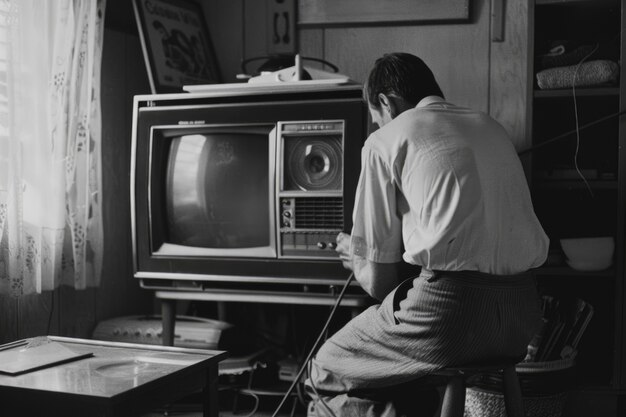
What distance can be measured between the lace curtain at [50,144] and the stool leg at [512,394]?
1.42 meters

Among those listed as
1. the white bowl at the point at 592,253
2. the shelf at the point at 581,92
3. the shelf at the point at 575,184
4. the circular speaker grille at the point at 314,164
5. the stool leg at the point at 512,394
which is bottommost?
the stool leg at the point at 512,394

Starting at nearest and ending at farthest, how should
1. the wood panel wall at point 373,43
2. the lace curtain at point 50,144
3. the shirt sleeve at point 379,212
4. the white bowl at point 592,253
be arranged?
1. the shirt sleeve at point 379,212
2. the lace curtain at point 50,144
3. the white bowl at point 592,253
4. the wood panel wall at point 373,43

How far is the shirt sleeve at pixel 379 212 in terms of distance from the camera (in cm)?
171

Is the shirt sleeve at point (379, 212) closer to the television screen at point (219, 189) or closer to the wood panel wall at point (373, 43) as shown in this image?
the television screen at point (219, 189)

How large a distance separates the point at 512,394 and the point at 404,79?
30.6 inches

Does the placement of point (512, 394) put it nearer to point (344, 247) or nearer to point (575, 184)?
point (344, 247)

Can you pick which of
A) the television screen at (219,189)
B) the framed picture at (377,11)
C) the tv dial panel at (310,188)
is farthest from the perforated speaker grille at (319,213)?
the framed picture at (377,11)

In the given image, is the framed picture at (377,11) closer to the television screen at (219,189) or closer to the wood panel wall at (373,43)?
the wood panel wall at (373,43)

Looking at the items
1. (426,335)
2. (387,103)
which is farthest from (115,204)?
(426,335)

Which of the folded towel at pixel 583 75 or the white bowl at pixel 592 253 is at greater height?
the folded towel at pixel 583 75

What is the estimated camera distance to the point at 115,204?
288 centimetres

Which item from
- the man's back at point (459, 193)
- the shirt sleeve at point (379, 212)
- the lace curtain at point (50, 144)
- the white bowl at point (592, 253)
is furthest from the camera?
the white bowl at point (592, 253)

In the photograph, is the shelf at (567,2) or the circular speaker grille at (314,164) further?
the shelf at (567,2)

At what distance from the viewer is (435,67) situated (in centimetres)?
280
